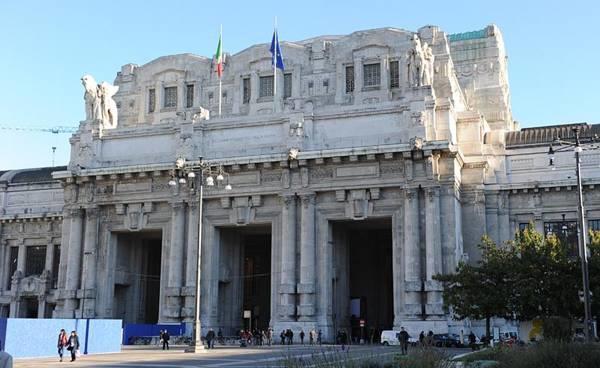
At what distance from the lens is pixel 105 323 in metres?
37.2

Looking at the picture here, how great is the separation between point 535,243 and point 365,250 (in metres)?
23.7

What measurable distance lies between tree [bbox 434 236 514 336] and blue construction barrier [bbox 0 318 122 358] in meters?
17.8

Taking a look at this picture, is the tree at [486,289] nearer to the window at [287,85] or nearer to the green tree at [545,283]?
the green tree at [545,283]

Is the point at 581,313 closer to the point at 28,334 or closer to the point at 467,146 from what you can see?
the point at 467,146

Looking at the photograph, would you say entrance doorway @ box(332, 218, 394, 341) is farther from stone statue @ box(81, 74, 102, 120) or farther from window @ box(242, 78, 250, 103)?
stone statue @ box(81, 74, 102, 120)

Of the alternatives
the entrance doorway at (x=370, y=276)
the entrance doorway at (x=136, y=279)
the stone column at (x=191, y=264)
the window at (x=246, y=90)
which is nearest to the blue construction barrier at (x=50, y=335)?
the stone column at (x=191, y=264)

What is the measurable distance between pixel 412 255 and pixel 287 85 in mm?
20080

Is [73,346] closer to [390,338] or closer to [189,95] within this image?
[390,338]

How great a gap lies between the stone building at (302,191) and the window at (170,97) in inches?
6.7

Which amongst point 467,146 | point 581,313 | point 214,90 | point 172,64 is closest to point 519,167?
point 467,146

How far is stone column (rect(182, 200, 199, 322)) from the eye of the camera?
48812mm

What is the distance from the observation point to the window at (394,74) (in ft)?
183

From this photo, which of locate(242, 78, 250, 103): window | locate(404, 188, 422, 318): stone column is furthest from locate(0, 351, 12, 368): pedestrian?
locate(242, 78, 250, 103): window

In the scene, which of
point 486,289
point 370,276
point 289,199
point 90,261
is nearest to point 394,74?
point 289,199
